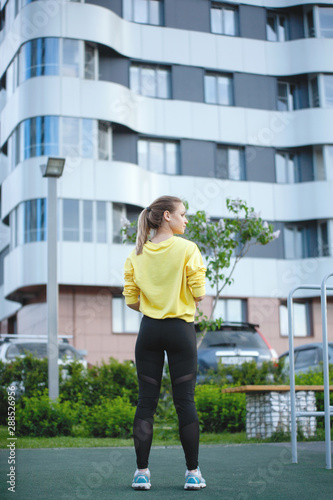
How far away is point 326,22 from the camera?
31.5m

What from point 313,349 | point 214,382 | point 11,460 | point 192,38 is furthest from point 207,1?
point 11,460

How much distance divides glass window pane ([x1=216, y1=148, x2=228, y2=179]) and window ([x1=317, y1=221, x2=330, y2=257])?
14.0ft

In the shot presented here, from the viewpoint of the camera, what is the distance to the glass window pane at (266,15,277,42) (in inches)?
1249

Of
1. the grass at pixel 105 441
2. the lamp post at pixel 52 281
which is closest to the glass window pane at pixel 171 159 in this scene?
the lamp post at pixel 52 281

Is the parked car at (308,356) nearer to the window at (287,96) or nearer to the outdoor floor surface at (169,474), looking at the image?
the outdoor floor surface at (169,474)

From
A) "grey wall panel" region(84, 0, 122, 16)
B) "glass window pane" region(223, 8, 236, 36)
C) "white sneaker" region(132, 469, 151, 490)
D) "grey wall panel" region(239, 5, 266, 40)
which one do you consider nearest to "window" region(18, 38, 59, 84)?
"grey wall panel" region(84, 0, 122, 16)

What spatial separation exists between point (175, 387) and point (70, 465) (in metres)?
1.90

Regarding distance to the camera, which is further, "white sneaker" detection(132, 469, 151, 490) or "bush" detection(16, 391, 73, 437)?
"bush" detection(16, 391, 73, 437)

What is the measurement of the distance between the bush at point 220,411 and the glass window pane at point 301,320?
20.1 metres

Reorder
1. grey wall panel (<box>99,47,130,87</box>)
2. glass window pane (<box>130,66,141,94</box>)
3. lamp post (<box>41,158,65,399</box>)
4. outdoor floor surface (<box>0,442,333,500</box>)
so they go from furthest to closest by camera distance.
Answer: glass window pane (<box>130,66,141,94</box>)
grey wall panel (<box>99,47,130,87</box>)
lamp post (<box>41,158,65,399</box>)
outdoor floor surface (<box>0,442,333,500</box>)

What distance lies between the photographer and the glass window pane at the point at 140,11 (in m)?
29.6

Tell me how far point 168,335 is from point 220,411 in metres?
5.99

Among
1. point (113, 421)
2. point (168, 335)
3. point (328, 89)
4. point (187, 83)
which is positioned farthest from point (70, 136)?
point (168, 335)

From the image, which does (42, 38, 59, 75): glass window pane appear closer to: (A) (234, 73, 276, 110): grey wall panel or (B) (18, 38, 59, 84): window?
(B) (18, 38, 59, 84): window
